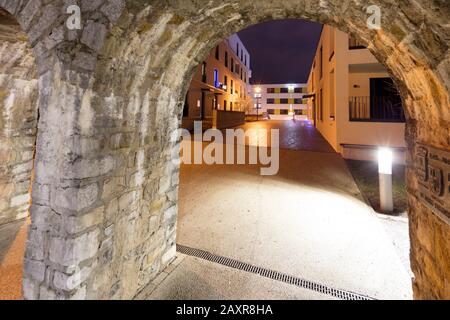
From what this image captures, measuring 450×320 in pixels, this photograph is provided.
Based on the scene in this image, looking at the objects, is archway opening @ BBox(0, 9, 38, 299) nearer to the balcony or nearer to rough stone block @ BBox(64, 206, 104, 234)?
rough stone block @ BBox(64, 206, 104, 234)

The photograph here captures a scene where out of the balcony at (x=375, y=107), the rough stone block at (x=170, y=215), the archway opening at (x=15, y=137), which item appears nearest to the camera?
the rough stone block at (x=170, y=215)

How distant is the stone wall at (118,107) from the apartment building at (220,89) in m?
8.91

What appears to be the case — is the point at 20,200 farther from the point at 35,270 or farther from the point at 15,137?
the point at 35,270

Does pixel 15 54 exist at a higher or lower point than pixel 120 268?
higher

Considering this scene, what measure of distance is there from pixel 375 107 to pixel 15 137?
13.1m

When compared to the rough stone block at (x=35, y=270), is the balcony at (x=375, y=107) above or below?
above

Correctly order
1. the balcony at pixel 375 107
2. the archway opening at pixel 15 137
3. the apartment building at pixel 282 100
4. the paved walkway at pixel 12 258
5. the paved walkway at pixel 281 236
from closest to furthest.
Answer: the paved walkway at pixel 12 258 < the paved walkway at pixel 281 236 < the archway opening at pixel 15 137 < the balcony at pixel 375 107 < the apartment building at pixel 282 100

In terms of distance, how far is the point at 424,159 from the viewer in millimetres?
2266

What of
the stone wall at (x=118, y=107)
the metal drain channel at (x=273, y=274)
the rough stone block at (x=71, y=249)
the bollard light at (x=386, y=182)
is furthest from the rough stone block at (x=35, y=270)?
the bollard light at (x=386, y=182)

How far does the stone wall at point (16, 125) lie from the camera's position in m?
3.82

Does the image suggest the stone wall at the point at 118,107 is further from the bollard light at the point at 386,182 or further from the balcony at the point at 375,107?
the balcony at the point at 375,107
